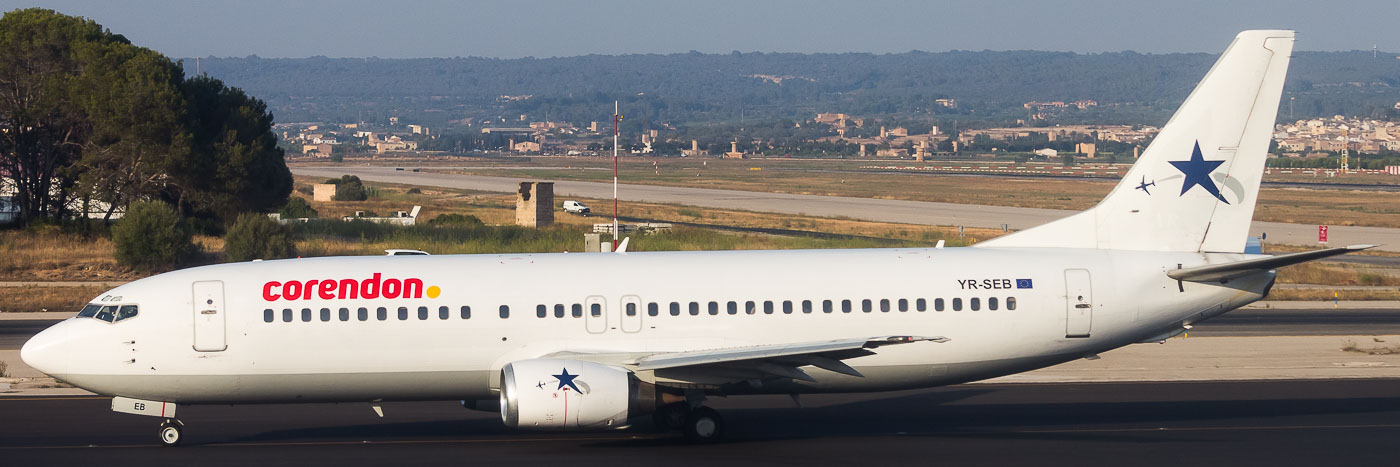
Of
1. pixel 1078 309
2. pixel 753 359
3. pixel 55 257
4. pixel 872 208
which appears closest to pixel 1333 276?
pixel 1078 309

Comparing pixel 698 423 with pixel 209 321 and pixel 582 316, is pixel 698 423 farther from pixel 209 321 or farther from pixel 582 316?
pixel 209 321

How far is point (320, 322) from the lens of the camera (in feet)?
66.6

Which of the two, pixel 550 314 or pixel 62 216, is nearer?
pixel 550 314

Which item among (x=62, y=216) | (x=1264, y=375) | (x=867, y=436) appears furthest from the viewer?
(x=62, y=216)

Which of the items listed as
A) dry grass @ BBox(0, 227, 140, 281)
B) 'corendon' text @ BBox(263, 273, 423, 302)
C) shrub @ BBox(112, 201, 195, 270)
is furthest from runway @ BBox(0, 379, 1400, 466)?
dry grass @ BBox(0, 227, 140, 281)

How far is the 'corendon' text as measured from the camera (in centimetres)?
2044

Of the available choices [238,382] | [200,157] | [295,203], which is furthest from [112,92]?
[238,382]

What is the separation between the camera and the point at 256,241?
50.9m

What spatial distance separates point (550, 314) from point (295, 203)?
71.6 m

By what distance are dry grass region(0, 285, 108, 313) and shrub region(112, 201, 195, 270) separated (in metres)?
3.38

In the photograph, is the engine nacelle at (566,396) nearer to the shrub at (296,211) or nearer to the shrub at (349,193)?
the shrub at (296,211)

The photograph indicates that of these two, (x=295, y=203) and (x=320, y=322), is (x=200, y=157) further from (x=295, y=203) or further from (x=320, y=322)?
(x=320, y=322)

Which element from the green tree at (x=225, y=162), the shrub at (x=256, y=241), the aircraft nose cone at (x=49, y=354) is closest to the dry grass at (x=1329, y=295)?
the shrub at (x=256, y=241)

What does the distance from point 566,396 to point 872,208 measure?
84444 millimetres
